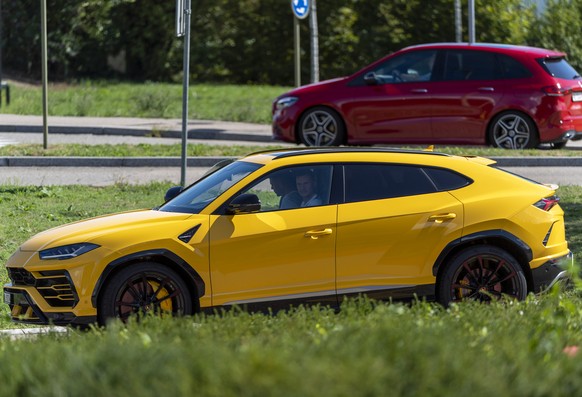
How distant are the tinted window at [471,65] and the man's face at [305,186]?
10.4 metres

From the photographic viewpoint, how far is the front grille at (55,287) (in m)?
8.42

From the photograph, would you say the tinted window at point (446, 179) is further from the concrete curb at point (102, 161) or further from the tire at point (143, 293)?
the concrete curb at point (102, 161)

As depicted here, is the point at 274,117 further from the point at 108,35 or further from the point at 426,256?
the point at 108,35

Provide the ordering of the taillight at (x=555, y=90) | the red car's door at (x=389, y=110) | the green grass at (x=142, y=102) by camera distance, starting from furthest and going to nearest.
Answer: the green grass at (x=142, y=102)
the red car's door at (x=389, y=110)
the taillight at (x=555, y=90)

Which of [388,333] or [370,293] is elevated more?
[388,333]

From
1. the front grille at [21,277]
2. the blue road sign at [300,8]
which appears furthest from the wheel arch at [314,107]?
the front grille at [21,277]

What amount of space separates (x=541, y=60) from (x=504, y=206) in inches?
404

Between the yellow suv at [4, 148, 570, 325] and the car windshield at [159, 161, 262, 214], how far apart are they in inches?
1.1

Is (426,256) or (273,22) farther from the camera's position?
(273,22)

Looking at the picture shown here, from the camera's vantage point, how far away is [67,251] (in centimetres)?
848

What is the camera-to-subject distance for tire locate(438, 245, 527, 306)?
873 cm

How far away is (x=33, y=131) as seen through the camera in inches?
862

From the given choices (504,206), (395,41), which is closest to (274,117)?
(504,206)

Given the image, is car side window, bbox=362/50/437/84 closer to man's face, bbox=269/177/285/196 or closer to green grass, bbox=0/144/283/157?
green grass, bbox=0/144/283/157
